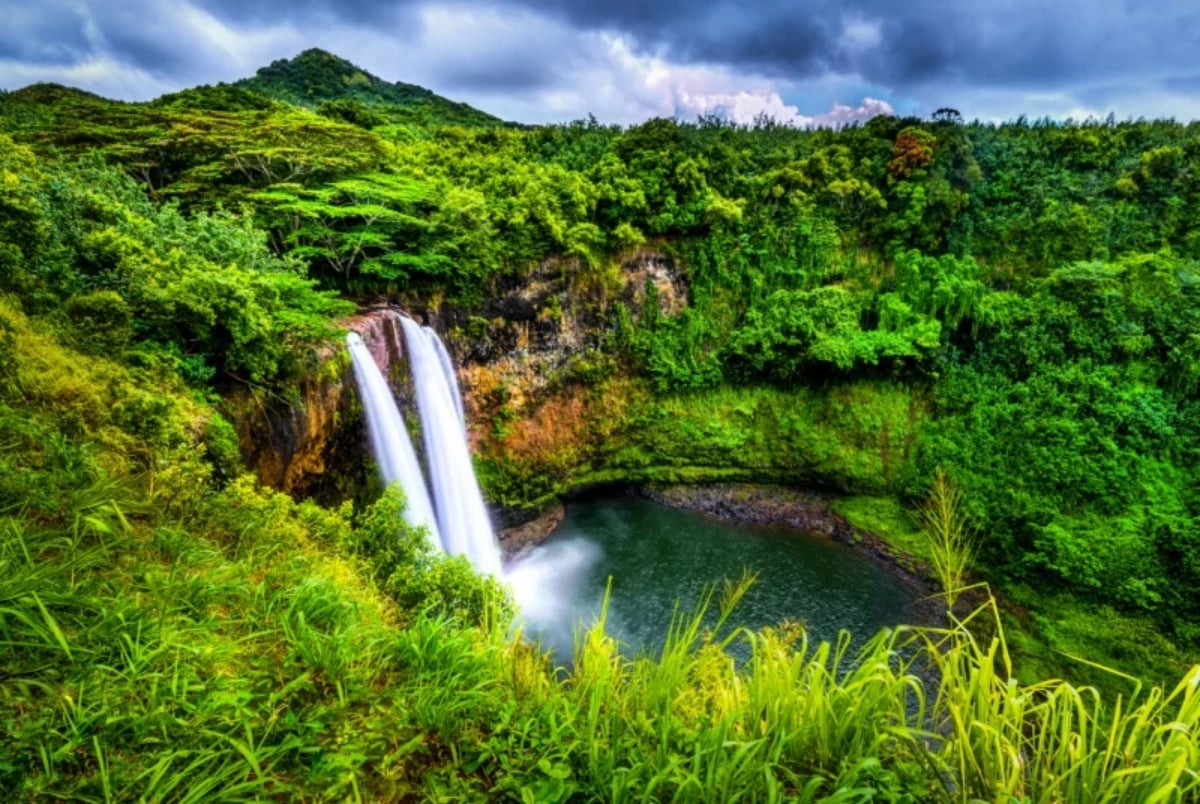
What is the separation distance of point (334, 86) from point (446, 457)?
26800 mm

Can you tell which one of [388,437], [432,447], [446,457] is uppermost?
[388,437]

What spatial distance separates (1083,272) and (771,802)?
18.3 meters

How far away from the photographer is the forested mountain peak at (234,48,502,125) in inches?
1013

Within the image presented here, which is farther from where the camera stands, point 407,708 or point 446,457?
point 446,457

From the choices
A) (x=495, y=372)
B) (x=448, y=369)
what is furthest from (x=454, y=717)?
(x=495, y=372)

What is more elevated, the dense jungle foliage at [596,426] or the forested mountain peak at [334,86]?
the forested mountain peak at [334,86]

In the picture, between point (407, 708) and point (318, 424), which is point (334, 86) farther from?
point (407, 708)

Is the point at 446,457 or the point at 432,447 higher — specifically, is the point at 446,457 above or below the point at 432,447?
below

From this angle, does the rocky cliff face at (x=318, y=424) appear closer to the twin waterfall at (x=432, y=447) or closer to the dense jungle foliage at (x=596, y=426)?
the twin waterfall at (x=432, y=447)

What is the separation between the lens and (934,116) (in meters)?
18.4

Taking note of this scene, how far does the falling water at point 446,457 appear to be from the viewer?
408 inches

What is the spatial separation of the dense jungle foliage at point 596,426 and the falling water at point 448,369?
1.10 meters

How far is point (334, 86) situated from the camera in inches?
1094

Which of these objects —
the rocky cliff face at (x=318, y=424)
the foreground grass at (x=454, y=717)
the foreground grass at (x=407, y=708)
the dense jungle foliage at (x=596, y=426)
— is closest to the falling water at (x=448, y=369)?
the dense jungle foliage at (x=596, y=426)
